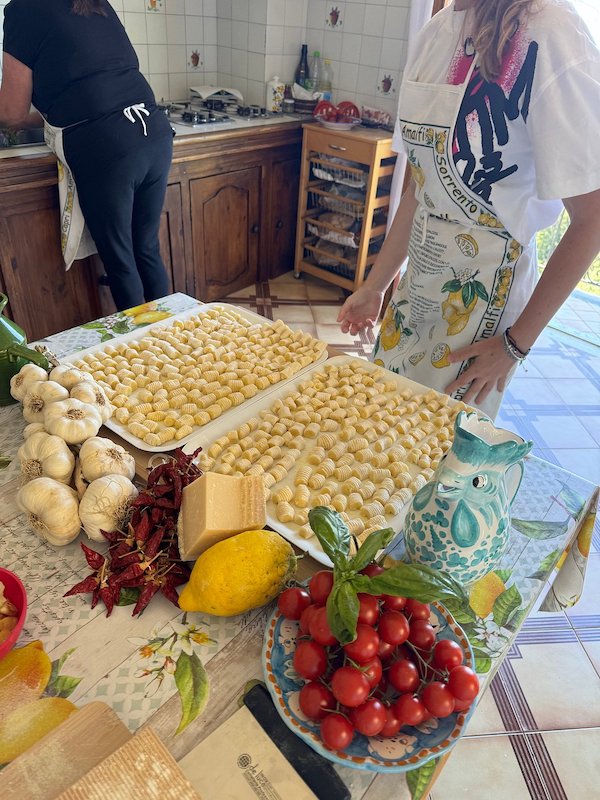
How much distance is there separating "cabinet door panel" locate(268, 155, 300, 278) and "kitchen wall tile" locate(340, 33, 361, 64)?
0.63 m

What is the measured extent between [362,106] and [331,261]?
36.3 inches

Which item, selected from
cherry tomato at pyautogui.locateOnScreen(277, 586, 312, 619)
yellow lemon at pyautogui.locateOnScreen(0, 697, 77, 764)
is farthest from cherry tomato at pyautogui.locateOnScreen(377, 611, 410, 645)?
yellow lemon at pyautogui.locateOnScreen(0, 697, 77, 764)

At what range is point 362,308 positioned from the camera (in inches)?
60.9

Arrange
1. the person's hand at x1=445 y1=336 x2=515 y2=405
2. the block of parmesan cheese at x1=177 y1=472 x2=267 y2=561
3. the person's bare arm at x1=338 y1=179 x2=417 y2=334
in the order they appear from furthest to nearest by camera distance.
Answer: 1. the person's bare arm at x1=338 y1=179 x2=417 y2=334
2. the person's hand at x1=445 y1=336 x2=515 y2=405
3. the block of parmesan cheese at x1=177 y1=472 x2=267 y2=561

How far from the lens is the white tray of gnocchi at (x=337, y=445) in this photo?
3.28 ft

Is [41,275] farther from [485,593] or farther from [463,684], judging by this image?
[463,684]

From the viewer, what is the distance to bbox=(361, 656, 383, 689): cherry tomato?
63 centimetres

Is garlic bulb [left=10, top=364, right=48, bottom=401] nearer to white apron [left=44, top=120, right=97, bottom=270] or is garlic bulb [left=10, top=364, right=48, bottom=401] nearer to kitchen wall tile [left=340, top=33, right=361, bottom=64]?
white apron [left=44, top=120, right=97, bottom=270]

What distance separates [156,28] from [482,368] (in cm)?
304

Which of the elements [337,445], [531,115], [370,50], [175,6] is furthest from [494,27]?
[175,6]

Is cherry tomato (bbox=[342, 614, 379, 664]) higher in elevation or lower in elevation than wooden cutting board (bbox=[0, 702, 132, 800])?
higher

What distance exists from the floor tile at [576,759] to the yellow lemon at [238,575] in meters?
1.10

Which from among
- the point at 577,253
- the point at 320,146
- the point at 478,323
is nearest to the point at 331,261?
the point at 320,146

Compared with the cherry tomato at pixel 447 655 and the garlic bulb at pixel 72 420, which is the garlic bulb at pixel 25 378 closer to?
the garlic bulb at pixel 72 420
